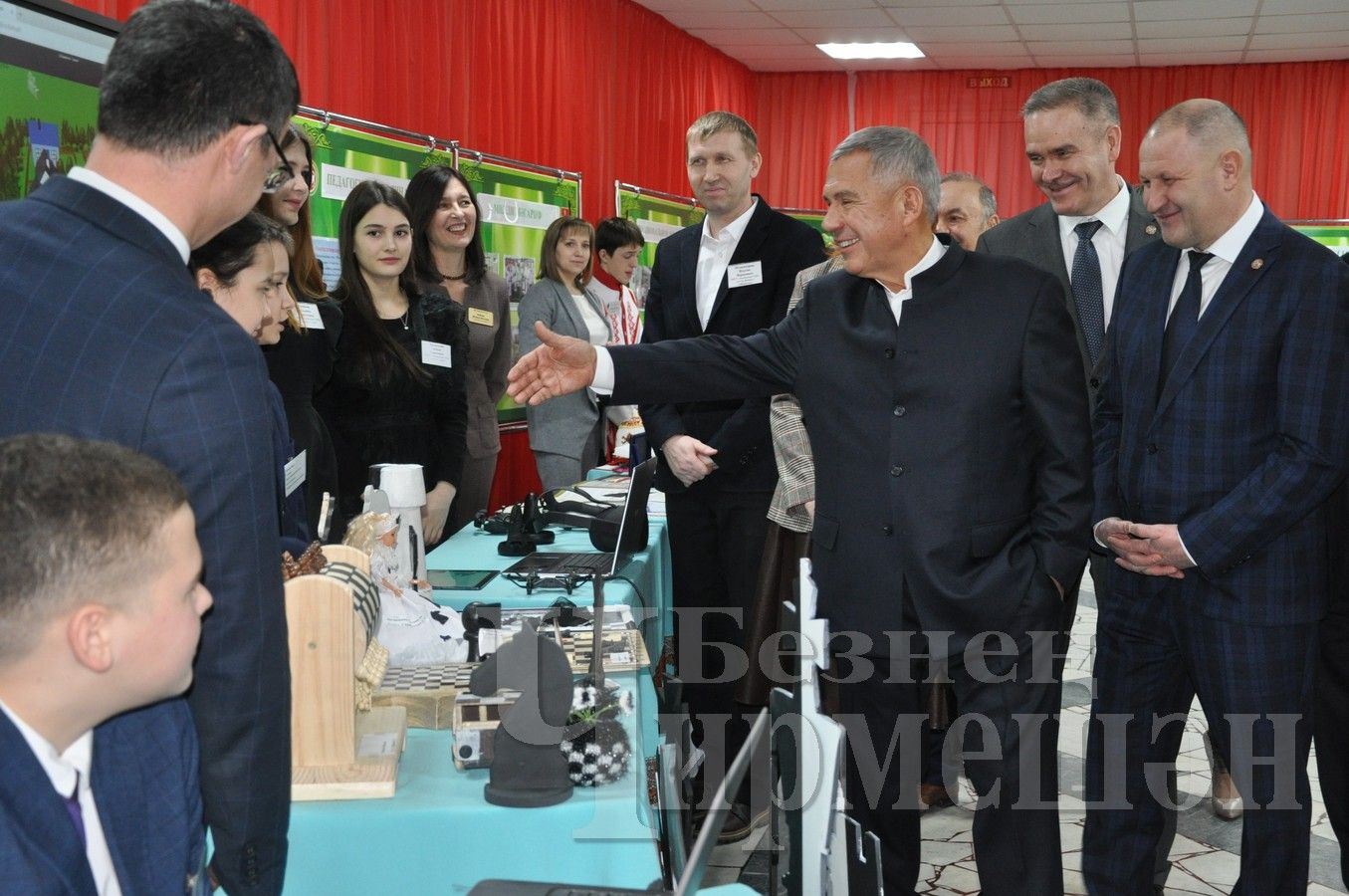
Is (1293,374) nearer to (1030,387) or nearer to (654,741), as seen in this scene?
(1030,387)

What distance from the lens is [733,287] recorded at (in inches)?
137

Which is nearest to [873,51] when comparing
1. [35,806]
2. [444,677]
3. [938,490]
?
[938,490]

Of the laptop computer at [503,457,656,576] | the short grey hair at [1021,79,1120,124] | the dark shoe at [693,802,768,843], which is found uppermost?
the short grey hair at [1021,79,1120,124]

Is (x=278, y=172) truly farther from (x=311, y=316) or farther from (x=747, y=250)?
(x=747, y=250)

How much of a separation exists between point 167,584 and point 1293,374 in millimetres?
2003

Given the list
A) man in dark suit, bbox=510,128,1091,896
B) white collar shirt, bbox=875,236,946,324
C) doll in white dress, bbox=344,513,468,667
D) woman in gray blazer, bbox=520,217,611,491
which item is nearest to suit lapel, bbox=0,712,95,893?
doll in white dress, bbox=344,513,468,667

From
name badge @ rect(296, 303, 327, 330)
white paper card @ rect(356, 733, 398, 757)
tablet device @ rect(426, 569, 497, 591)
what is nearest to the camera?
white paper card @ rect(356, 733, 398, 757)

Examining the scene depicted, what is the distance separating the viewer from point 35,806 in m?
1.02

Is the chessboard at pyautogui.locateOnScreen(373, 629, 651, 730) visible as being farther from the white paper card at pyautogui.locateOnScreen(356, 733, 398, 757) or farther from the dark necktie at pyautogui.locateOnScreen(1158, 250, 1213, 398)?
the dark necktie at pyautogui.locateOnScreen(1158, 250, 1213, 398)

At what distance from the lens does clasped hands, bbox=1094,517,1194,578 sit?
233 cm

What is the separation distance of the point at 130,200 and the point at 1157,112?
33.8ft

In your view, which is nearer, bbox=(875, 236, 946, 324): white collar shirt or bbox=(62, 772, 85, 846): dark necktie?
bbox=(62, 772, 85, 846): dark necktie

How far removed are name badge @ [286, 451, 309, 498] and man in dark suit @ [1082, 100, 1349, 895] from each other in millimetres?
1647

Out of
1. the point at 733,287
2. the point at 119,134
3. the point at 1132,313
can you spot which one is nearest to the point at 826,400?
the point at 1132,313
